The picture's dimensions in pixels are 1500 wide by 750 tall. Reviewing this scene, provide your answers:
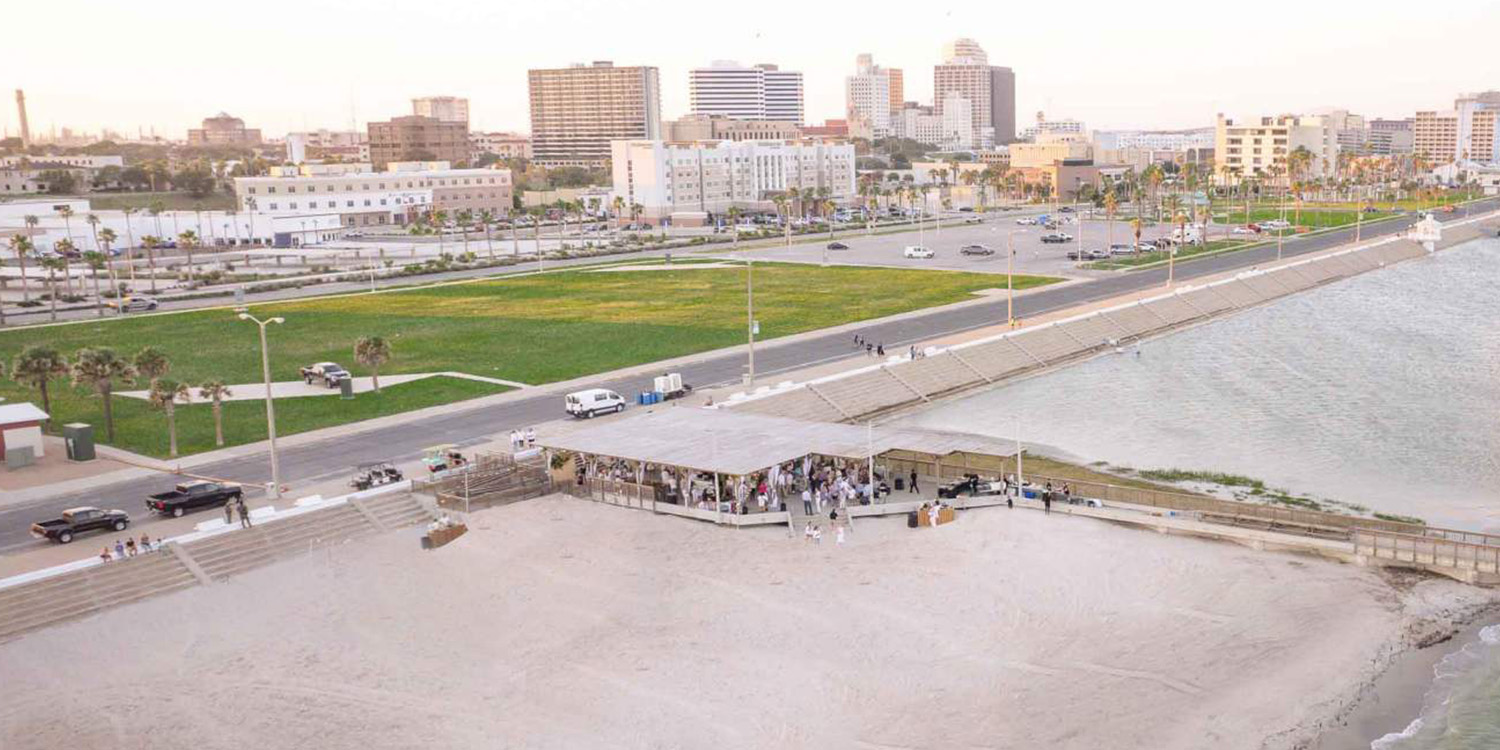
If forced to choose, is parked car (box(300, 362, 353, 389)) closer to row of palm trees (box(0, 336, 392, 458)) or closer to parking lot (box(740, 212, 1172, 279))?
row of palm trees (box(0, 336, 392, 458))

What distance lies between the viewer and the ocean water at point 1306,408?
44469 mm

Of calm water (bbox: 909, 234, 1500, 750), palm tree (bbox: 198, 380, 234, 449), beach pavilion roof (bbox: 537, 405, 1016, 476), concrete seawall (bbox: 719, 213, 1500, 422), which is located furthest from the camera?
concrete seawall (bbox: 719, 213, 1500, 422)

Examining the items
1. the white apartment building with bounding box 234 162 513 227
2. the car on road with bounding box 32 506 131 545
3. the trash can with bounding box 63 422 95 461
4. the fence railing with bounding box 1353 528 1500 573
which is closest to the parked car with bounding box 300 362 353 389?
the trash can with bounding box 63 422 95 461

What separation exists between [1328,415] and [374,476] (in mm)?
40197

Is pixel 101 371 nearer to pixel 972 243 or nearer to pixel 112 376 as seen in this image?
pixel 112 376

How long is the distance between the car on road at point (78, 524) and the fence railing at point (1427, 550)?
3602cm

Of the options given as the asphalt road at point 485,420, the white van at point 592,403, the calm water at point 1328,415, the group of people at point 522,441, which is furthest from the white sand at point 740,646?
the white van at point 592,403

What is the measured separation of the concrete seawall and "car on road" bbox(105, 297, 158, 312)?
6359 cm

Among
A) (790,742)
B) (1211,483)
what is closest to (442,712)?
(790,742)

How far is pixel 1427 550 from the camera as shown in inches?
1323

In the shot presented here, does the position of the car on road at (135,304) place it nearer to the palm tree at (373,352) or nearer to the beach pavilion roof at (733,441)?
the palm tree at (373,352)

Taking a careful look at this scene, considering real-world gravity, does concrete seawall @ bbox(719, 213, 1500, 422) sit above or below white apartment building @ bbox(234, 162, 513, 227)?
below

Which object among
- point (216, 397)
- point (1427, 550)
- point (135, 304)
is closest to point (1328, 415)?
point (1427, 550)

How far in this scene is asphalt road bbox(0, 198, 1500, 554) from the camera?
1636 inches
